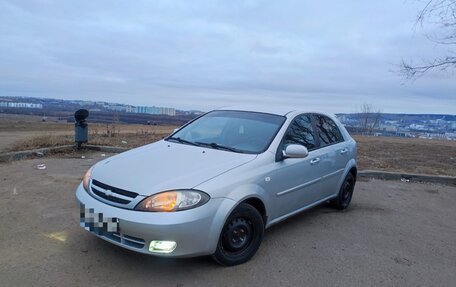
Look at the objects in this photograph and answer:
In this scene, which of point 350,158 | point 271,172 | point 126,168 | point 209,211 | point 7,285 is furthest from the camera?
point 350,158

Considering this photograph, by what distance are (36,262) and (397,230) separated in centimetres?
433

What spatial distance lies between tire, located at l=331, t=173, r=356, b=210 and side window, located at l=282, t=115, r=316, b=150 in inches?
47.4

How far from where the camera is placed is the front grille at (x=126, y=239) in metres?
3.21

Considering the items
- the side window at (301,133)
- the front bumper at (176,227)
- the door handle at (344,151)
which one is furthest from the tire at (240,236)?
the door handle at (344,151)

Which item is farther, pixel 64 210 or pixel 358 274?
pixel 64 210

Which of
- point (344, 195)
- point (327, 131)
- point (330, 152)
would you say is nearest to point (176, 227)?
point (330, 152)

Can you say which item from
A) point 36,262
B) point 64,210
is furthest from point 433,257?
point 64,210

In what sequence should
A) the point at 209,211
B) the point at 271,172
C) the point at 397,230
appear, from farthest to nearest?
the point at 397,230
the point at 271,172
the point at 209,211

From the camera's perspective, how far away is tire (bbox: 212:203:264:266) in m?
3.54

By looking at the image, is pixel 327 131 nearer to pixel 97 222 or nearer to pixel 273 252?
pixel 273 252

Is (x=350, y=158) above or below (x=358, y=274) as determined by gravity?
above

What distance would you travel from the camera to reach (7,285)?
3070 millimetres

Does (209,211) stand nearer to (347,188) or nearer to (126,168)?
(126,168)

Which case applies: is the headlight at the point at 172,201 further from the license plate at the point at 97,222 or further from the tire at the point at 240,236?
the tire at the point at 240,236
